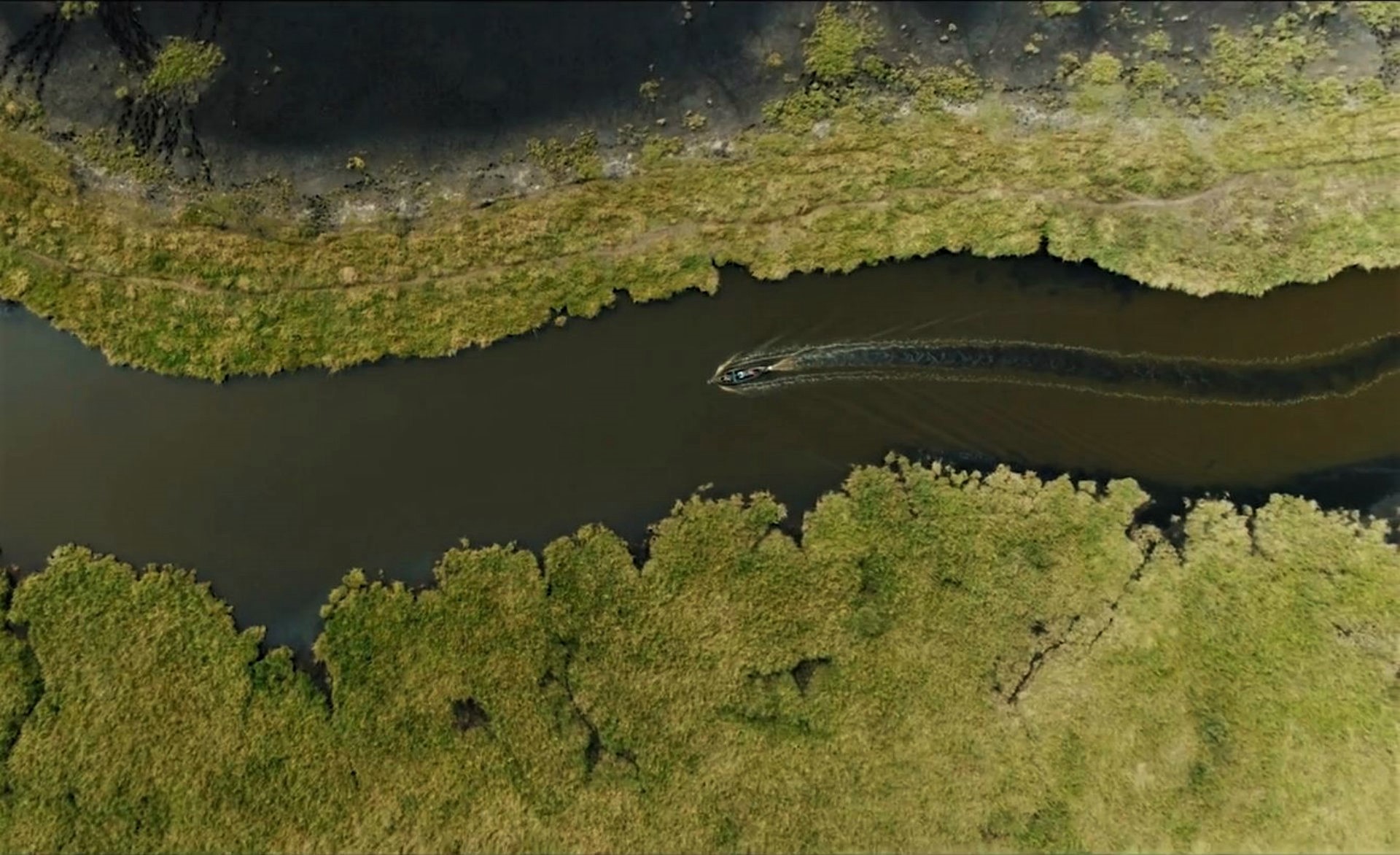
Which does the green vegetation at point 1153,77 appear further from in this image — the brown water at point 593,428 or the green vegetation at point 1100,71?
the brown water at point 593,428

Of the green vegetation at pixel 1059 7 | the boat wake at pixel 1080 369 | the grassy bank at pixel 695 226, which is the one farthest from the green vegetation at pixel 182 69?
the green vegetation at pixel 1059 7

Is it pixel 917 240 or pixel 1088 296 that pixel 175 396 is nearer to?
pixel 917 240

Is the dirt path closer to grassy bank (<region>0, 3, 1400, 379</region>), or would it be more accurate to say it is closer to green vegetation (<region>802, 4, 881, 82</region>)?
grassy bank (<region>0, 3, 1400, 379</region>)

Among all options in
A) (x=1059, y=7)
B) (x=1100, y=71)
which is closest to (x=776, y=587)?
(x=1100, y=71)

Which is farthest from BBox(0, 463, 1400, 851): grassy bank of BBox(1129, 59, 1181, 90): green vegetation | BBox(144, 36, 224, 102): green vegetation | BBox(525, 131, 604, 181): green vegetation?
BBox(144, 36, 224, 102): green vegetation

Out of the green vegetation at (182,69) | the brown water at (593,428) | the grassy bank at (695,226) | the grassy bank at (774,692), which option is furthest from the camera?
the green vegetation at (182,69)
